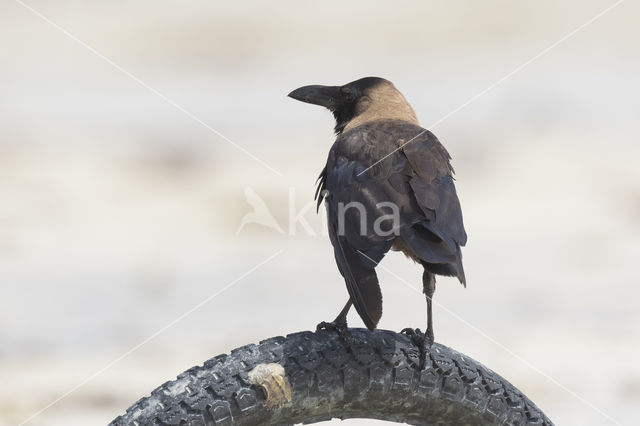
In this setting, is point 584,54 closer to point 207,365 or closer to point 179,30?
point 179,30

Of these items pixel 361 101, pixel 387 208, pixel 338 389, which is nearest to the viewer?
pixel 338 389

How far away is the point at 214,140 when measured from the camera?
1252 centimetres

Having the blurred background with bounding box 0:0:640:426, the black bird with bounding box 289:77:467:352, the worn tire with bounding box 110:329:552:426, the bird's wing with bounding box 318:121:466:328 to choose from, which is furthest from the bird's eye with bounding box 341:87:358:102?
the blurred background with bounding box 0:0:640:426

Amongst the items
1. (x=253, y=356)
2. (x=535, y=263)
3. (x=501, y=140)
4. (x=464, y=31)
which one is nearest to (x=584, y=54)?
(x=464, y=31)

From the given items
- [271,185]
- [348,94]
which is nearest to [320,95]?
[348,94]

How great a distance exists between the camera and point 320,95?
5695 millimetres

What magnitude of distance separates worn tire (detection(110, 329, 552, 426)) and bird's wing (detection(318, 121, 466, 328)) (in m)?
0.16

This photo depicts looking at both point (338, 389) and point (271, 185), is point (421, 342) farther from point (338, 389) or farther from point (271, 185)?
point (271, 185)

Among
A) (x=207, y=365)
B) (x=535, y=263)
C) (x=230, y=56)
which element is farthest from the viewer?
(x=230, y=56)

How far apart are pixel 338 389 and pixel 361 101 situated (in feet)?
7.31

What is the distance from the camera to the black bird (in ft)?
13.1

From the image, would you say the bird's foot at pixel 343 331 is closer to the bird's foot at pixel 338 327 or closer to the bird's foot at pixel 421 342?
the bird's foot at pixel 338 327

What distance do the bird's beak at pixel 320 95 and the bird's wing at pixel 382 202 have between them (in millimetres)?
869

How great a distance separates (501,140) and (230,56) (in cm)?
477
